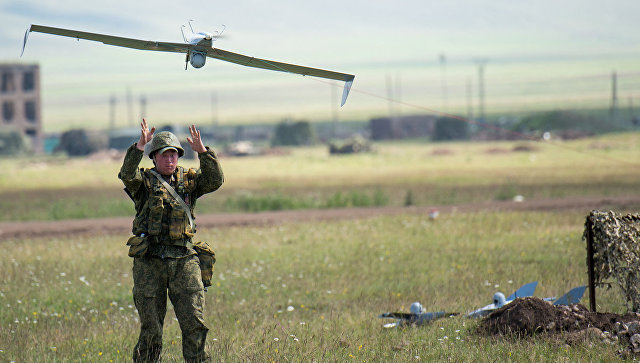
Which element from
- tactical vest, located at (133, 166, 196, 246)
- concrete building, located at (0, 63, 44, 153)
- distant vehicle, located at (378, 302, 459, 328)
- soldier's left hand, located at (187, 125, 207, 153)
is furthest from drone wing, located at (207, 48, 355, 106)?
concrete building, located at (0, 63, 44, 153)

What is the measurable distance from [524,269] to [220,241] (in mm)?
8178

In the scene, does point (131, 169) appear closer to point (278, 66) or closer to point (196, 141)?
point (196, 141)

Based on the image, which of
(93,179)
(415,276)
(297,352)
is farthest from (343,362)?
(93,179)

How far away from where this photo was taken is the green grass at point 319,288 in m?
8.23

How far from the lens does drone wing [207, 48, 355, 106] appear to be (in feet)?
24.2

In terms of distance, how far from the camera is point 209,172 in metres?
7.33

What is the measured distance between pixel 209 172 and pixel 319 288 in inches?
230

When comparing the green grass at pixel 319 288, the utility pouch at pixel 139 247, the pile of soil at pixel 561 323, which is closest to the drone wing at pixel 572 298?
the green grass at pixel 319 288

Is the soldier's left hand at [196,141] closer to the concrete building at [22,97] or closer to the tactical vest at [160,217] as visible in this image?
the tactical vest at [160,217]

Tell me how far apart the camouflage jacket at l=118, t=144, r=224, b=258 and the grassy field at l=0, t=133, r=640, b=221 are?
20.2 metres

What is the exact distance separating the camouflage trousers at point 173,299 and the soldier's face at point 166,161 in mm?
842

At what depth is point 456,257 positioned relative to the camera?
50.4ft

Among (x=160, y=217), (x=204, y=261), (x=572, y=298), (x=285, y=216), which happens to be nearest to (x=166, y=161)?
(x=160, y=217)

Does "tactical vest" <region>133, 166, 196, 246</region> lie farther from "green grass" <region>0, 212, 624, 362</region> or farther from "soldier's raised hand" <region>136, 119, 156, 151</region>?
"green grass" <region>0, 212, 624, 362</region>
